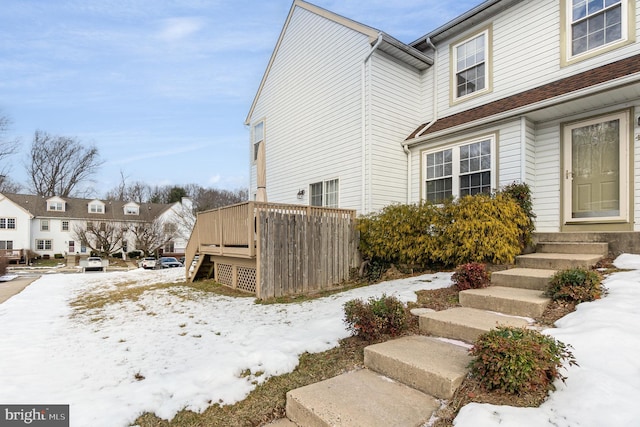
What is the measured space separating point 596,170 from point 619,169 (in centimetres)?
37

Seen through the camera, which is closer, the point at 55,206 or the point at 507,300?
the point at 507,300

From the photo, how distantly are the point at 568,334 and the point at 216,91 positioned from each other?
15.6 m

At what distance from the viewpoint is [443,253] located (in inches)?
260

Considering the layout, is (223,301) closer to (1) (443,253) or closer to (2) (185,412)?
(2) (185,412)

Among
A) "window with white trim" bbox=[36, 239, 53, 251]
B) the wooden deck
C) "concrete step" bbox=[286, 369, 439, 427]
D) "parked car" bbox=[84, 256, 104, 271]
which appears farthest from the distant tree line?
"concrete step" bbox=[286, 369, 439, 427]

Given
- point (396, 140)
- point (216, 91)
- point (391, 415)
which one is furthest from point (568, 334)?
point (216, 91)

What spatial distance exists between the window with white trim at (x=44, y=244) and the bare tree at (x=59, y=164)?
21.2 feet

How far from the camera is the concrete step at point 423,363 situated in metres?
2.47

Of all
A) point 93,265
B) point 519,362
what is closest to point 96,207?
point 93,265

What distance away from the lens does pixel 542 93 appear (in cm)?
693

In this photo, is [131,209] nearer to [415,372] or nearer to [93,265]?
[93,265]

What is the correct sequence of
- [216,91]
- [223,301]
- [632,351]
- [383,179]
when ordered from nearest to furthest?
[632,351] < [223,301] < [383,179] < [216,91]

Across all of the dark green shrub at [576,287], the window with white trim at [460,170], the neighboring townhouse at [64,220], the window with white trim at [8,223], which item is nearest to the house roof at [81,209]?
the neighboring townhouse at [64,220]

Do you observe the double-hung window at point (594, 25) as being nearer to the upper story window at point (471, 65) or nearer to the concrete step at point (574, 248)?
the upper story window at point (471, 65)
